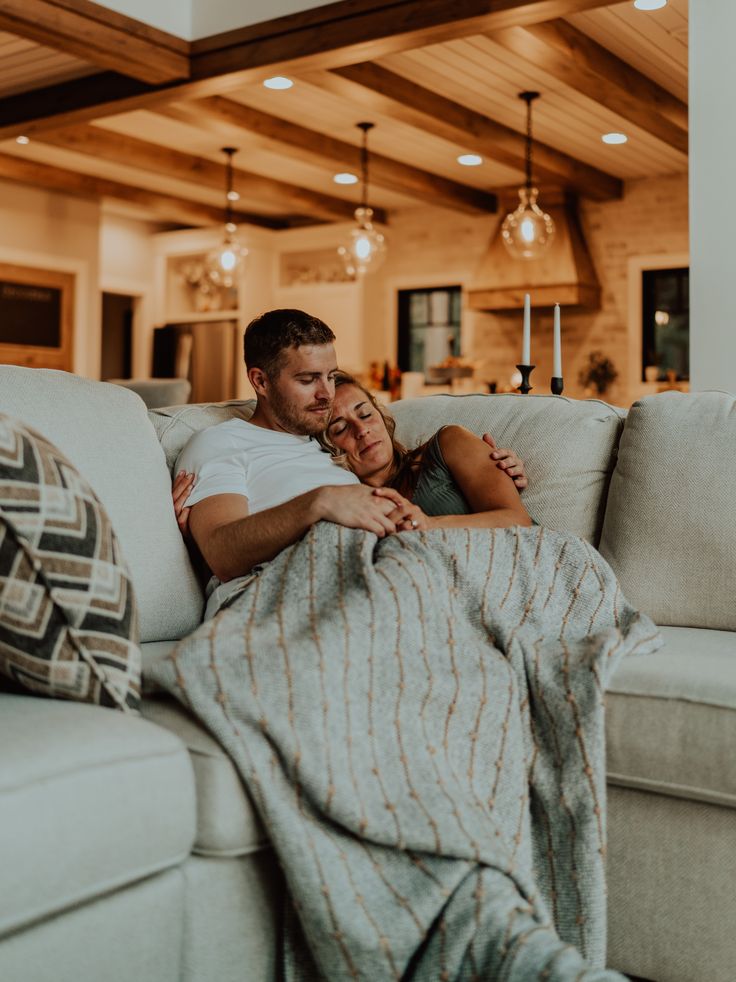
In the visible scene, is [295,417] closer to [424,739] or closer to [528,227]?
[424,739]

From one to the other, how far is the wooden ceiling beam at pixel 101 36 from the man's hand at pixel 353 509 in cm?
298

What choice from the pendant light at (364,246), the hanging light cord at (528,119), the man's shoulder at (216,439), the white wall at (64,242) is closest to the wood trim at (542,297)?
the hanging light cord at (528,119)

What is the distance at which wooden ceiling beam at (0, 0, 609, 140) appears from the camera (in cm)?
384

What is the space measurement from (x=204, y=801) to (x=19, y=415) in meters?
0.84

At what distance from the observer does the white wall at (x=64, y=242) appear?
7.74 m

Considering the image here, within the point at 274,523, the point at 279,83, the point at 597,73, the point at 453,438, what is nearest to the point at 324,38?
the point at 279,83

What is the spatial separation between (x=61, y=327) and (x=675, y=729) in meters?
7.24

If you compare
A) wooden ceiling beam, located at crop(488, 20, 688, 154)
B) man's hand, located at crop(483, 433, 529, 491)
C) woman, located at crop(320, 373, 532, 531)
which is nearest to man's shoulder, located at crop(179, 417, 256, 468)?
woman, located at crop(320, 373, 532, 531)

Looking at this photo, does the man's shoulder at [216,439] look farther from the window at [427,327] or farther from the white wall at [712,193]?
the window at [427,327]

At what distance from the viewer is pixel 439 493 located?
7.41 ft

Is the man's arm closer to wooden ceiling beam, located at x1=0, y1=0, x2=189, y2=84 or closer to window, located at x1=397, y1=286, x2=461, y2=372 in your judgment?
wooden ceiling beam, located at x1=0, y1=0, x2=189, y2=84

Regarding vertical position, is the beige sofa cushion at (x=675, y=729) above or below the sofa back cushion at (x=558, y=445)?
below

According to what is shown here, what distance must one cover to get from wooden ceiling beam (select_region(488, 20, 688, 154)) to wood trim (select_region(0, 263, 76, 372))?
4461mm

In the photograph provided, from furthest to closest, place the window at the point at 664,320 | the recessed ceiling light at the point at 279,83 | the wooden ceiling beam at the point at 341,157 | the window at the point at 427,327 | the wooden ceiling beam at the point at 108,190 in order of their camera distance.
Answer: the window at the point at 427,327, the window at the point at 664,320, the wooden ceiling beam at the point at 108,190, the wooden ceiling beam at the point at 341,157, the recessed ceiling light at the point at 279,83
